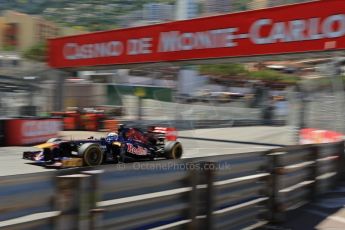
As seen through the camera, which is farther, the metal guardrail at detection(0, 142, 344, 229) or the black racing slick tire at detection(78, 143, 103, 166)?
the black racing slick tire at detection(78, 143, 103, 166)

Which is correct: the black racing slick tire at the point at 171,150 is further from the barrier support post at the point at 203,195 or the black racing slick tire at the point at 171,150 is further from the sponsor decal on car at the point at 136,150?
the barrier support post at the point at 203,195

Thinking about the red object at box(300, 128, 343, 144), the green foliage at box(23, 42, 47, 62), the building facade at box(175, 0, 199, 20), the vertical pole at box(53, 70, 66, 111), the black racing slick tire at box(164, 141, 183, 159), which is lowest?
the black racing slick tire at box(164, 141, 183, 159)

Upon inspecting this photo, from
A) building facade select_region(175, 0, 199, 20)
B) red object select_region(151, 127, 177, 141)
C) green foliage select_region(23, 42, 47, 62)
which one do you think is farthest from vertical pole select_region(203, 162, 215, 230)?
green foliage select_region(23, 42, 47, 62)

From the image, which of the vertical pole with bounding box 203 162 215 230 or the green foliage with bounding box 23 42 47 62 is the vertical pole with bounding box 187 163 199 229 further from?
the green foliage with bounding box 23 42 47 62

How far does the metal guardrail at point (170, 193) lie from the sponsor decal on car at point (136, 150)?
5.00 metres

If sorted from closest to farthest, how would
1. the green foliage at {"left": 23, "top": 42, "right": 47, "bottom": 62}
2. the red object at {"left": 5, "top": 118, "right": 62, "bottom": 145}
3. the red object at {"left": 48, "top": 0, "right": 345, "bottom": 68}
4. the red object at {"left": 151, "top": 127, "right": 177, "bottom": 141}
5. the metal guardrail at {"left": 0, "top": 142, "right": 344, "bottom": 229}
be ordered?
1. the metal guardrail at {"left": 0, "top": 142, "right": 344, "bottom": 229}
2. the red object at {"left": 151, "top": 127, "right": 177, "bottom": 141}
3. the red object at {"left": 48, "top": 0, "right": 345, "bottom": 68}
4. the red object at {"left": 5, "top": 118, "right": 62, "bottom": 145}
5. the green foliage at {"left": 23, "top": 42, "right": 47, "bottom": 62}

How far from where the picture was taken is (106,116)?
1034 inches

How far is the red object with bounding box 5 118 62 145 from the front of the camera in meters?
16.6

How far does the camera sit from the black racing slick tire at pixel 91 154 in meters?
10.1

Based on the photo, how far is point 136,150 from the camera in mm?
11352

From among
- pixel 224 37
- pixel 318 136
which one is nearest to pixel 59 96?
pixel 224 37

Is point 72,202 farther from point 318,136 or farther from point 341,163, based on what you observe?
point 318,136

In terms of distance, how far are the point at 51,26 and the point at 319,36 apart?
150 metres

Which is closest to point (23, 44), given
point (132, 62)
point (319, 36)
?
point (132, 62)
